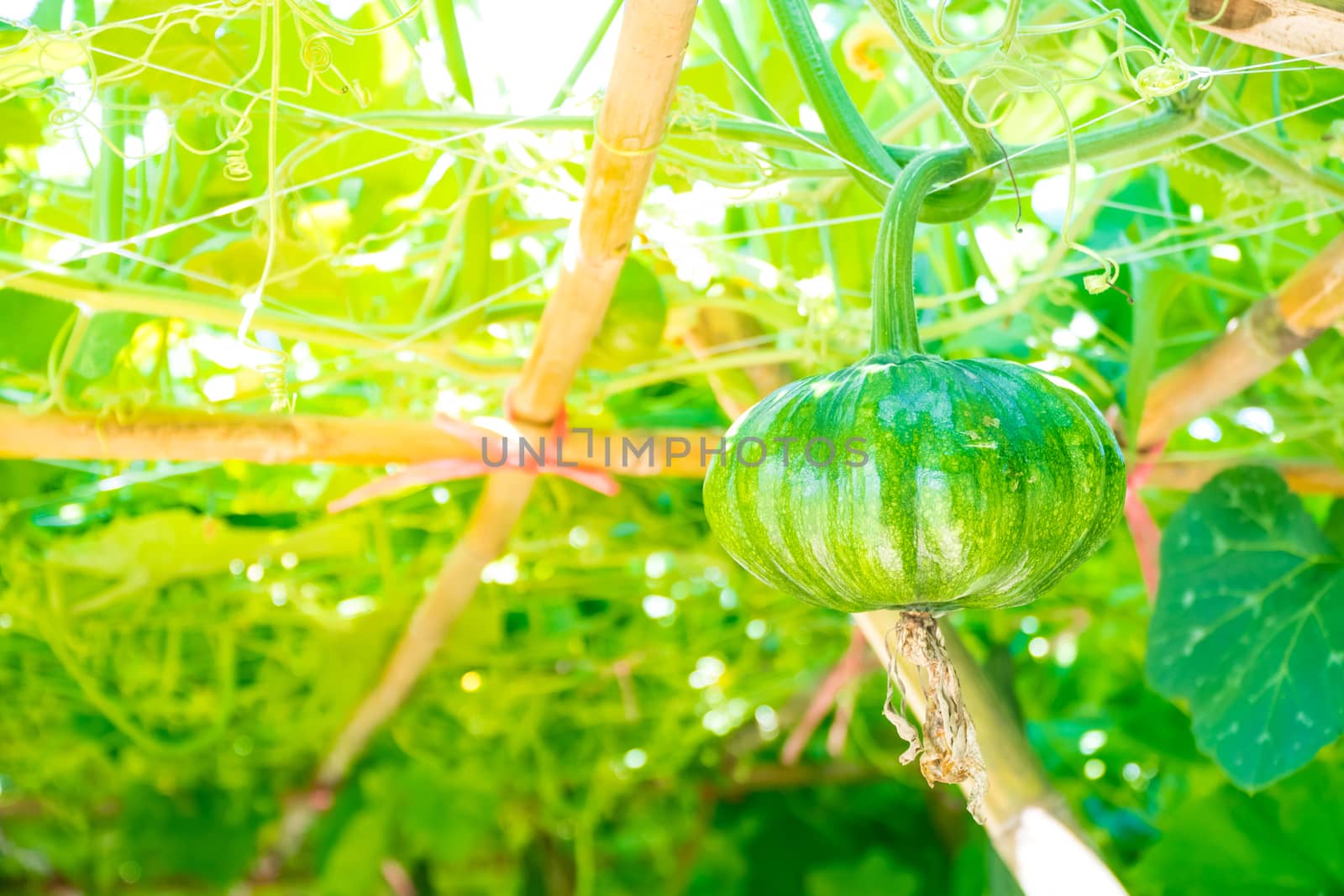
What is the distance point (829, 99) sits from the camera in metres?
0.58

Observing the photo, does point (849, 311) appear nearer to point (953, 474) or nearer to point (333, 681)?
point (953, 474)

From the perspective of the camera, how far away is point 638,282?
0.89 meters

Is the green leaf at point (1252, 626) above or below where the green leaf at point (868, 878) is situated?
above

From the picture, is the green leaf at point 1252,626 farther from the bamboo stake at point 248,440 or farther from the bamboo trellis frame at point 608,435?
the bamboo stake at point 248,440

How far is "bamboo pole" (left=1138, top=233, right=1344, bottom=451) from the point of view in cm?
81

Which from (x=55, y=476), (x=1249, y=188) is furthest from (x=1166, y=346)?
(x=55, y=476)

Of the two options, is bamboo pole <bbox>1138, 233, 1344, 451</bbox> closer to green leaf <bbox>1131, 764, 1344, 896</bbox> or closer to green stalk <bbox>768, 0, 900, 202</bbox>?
green stalk <bbox>768, 0, 900, 202</bbox>

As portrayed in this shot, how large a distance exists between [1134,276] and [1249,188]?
0.58ft

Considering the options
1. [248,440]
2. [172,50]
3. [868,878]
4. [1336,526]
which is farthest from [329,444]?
[868,878]

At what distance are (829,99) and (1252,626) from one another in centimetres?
59

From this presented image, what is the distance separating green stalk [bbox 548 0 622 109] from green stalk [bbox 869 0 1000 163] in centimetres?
23

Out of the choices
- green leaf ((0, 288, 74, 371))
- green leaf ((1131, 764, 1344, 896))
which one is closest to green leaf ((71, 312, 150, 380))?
green leaf ((0, 288, 74, 371))

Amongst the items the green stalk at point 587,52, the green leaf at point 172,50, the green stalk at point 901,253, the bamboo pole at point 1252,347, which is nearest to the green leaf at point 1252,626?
the bamboo pole at point 1252,347

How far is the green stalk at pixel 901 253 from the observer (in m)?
0.52
